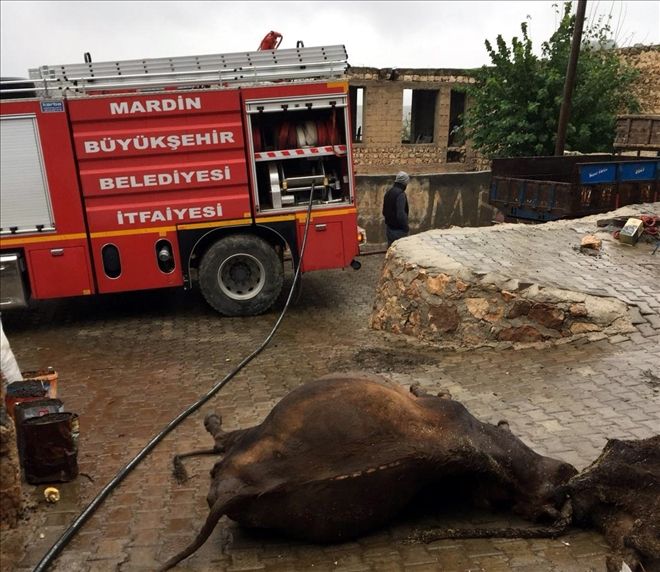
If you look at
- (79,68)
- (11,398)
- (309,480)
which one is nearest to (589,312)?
(309,480)

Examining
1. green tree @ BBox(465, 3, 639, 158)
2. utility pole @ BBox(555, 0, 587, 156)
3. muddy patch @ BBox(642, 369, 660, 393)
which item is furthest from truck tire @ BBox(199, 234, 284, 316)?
green tree @ BBox(465, 3, 639, 158)

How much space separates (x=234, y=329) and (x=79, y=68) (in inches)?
167

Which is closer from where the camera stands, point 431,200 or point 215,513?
point 215,513

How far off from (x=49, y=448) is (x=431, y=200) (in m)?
12.7

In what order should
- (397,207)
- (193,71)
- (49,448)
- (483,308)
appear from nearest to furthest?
1. (49,448)
2. (483,308)
3. (193,71)
4. (397,207)

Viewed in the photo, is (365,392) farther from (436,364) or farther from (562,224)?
(562,224)

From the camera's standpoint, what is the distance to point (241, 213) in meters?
8.67

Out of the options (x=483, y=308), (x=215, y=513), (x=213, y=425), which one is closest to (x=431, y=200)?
(x=483, y=308)

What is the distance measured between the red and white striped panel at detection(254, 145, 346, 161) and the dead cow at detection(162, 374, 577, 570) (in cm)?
574

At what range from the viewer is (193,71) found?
Answer: 829 cm

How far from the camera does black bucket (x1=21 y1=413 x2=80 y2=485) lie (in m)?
4.14

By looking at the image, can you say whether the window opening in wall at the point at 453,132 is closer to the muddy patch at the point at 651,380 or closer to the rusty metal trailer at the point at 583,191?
the rusty metal trailer at the point at 583,191

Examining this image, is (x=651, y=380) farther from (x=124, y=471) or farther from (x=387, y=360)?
(x=124, y=471)

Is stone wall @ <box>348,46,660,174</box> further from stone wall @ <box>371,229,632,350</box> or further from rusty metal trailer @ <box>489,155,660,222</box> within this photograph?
stone wall @ <box>371,229,632,350</box>
